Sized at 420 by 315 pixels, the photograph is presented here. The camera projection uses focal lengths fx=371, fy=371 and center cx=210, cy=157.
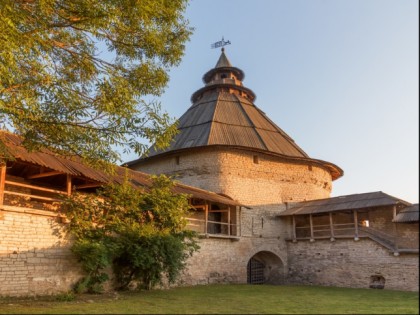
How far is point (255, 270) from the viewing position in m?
19.4

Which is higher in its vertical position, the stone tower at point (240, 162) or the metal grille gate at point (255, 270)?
the stone tower at point (240, 162)

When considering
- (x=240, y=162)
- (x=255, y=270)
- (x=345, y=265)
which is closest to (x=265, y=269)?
(x=255, y=270)

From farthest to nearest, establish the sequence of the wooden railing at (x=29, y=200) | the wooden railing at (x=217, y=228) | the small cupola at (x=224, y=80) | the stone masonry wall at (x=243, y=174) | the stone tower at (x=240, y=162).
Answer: the small cupola at (x=224, y=80), the stone tower at (x=240, y=162), the stone masonry wall at (x=243, y=174), the wooden railing at (x=217, y=228), the wooden railing at (x=29, y=200)

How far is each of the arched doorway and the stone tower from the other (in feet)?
8.99

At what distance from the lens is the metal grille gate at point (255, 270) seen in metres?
19.1

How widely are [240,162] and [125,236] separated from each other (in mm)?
8909

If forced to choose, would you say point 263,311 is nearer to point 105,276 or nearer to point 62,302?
point 62,302

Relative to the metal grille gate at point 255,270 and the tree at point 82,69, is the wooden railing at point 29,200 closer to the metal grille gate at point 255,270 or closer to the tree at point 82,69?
the tree at point 82,69

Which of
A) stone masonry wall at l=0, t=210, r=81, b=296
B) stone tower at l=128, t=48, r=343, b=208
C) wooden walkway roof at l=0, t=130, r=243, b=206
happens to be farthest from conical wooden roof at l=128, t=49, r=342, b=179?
stone masonry wall at l=0, t=210, r=81, b=296

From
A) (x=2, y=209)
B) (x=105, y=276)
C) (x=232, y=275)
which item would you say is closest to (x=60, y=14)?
(x=2, y=209)

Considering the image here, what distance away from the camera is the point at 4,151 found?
722 centimetres

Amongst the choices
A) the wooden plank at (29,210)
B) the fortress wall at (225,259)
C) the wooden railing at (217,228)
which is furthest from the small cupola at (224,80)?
the wooden plank at (29,210)

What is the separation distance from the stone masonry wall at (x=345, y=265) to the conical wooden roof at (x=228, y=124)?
496cm

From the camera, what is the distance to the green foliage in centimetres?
974
